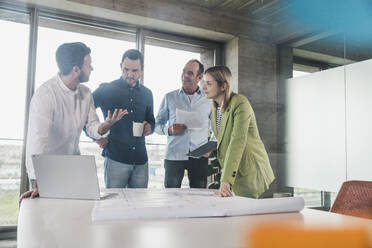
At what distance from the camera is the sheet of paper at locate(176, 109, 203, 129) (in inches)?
79.7

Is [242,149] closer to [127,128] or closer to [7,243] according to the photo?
[127,128]

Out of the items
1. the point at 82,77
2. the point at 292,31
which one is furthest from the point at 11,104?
the point at 292,31

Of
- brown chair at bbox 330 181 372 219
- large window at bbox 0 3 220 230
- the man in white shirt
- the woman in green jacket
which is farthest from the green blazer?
large window at bbox 0 3 220 230

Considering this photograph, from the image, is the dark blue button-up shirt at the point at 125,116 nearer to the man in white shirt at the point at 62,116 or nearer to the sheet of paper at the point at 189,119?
the sheet of paper at the point at 189,119

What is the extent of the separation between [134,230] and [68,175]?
1.43 feet

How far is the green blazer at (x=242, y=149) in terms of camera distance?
1188 millimetres

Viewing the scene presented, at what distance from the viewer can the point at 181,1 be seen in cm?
290

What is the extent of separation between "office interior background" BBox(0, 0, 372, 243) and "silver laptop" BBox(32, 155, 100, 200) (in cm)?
130

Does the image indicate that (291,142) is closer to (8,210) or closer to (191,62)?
(191,62)

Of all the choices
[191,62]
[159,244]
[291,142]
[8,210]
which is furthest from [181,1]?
[159,244]

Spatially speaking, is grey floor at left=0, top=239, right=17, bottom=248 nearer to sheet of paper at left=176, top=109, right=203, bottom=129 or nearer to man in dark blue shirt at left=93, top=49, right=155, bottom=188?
man in dark blue shirt at left=93, top=49, right=155, bottom=188

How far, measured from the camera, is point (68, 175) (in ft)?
2.84

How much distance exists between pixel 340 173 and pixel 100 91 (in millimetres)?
1792

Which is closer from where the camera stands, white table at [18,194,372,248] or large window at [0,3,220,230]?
white table at [18,194,372,248]
